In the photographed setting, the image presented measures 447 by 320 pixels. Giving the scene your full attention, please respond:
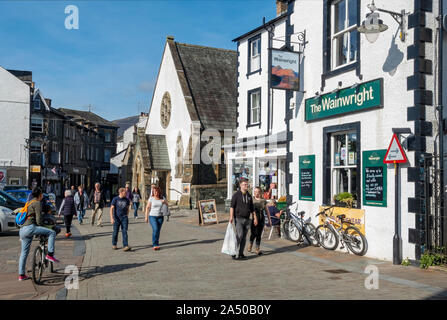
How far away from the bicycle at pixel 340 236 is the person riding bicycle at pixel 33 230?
7.01 metres

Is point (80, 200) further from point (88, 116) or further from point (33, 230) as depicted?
point (88, 116)

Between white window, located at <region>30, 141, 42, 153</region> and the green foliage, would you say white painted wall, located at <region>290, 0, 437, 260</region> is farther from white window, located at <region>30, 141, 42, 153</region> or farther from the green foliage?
white window, located at <region>30, 141, 42, 153</region>

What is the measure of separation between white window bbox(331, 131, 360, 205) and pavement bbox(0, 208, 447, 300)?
1.84m

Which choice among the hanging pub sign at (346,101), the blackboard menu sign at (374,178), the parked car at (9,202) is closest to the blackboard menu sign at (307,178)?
the hanging pub sign at (346,101)

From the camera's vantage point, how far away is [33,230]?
8.53m

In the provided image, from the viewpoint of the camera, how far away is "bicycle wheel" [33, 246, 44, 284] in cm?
819

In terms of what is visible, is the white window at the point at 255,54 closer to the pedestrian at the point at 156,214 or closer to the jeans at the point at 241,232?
the pedestrian at the point at 156,214

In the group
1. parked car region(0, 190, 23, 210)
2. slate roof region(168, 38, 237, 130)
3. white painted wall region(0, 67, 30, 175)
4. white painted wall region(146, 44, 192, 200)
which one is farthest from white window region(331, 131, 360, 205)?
white painted wall region(0, 67, 30, 175)

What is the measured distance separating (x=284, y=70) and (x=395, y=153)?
4770 mm

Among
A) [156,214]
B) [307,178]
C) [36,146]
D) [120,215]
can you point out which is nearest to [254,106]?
[307,178]

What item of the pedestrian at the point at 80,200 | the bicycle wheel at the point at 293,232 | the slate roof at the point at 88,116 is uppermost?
the slate roof at the point at 88,116

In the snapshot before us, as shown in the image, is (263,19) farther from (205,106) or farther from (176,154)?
(176,154)

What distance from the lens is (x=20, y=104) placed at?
43594 mm

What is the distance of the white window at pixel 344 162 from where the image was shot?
40.5ft
